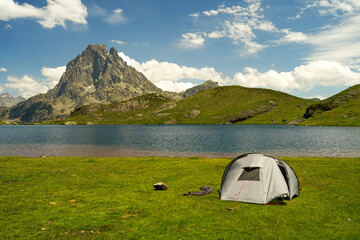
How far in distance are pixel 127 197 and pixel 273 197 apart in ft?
42.0

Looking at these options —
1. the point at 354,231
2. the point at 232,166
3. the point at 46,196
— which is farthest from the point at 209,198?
the point at 46,196

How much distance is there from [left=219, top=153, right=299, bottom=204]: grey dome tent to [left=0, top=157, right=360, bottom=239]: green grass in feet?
3.16

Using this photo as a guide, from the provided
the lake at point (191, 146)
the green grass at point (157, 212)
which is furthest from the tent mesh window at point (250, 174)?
the lake at point (191, 146)

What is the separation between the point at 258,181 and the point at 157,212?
931cm

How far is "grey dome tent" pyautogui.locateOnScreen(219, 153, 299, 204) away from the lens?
760 inches

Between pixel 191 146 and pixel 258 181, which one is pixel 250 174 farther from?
pixel 191 146

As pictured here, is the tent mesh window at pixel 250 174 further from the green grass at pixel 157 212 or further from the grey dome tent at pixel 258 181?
the green grass at pixel 157 212

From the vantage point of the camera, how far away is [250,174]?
67.0ft

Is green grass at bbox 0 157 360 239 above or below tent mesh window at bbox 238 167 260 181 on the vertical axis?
below

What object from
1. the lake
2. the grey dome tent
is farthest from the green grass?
the lake

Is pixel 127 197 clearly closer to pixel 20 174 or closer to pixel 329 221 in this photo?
pixel 329 221

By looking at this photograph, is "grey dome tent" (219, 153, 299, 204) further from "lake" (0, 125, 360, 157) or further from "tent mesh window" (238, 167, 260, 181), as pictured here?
"lake" (0, 125, 360, 157)

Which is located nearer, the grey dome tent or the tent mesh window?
the grey dome tent

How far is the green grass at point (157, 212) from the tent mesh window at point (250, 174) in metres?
2.53
